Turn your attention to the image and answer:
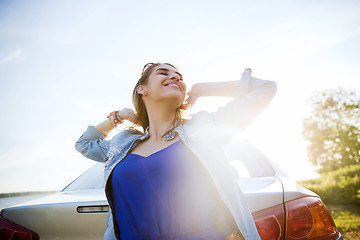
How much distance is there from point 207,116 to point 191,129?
14 centimetres

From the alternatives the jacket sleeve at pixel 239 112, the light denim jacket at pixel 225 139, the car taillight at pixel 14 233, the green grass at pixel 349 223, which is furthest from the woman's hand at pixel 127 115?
the green grass at pixel 349 223

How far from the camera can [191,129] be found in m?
1.45

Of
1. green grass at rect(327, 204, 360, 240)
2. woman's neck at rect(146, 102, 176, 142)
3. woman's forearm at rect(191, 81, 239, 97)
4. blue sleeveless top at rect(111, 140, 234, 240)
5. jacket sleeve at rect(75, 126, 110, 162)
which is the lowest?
green grass at rect(327, 204, 360, 240)

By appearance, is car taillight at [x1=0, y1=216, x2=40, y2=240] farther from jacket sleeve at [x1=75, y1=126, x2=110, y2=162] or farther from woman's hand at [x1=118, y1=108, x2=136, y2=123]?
woman's hand at [x1=118, y1=108, x2=136, y2=123]

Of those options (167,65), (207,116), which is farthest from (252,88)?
(167,65)

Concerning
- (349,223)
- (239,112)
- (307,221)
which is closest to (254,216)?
(307,221)

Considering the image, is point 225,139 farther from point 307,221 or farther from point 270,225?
point 307,221

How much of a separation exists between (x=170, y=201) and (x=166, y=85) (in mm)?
864

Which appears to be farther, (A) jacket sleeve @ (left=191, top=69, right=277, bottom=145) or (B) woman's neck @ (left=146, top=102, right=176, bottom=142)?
(B) woman's neck @ (left=146, top=102, right=176, bottom=142)

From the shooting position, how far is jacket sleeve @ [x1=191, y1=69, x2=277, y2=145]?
1.28 metres

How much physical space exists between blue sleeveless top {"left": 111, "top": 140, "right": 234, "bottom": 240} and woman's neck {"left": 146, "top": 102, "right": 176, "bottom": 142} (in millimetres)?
354

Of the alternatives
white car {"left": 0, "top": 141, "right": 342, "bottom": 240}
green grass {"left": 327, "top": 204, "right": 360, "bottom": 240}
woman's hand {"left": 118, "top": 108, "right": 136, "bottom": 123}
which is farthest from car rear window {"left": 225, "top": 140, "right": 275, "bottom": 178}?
green grass {"left": 327, "top": 204, "right": 360, "bottom": 240}

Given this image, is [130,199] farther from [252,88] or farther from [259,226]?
[252,88]

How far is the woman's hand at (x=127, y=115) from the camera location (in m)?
2.03
